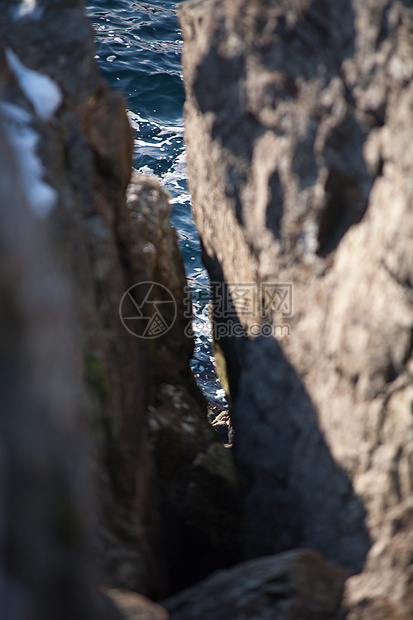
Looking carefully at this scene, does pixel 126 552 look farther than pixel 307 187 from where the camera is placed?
No

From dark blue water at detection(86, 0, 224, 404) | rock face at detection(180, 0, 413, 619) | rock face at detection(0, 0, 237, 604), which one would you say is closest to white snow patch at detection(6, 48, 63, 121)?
rock face at detection(0, 0, 237, 604)

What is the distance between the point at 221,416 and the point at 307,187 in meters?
4.83

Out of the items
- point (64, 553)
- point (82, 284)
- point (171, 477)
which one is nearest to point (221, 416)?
point (171, 477)

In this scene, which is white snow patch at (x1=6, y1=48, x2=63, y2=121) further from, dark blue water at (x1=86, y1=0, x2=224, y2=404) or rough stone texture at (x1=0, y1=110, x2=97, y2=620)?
dark blue water at (x1=86, y1=0, x2=224, y2=404)

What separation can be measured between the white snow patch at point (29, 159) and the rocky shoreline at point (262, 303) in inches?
0.6

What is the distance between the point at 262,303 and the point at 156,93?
347 inches

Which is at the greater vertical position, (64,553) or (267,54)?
(267,54)

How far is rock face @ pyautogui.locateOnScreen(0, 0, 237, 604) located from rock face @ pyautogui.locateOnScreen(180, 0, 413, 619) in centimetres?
49

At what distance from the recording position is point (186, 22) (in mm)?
4477

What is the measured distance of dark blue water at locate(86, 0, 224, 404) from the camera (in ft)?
34.6

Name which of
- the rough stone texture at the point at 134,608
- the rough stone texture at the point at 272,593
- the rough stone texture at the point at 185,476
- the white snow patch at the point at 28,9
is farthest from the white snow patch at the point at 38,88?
the rough stone texture at the point at 272,593

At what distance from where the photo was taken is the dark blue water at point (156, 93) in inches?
415

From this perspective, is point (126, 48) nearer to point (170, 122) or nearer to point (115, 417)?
point (170, 122)

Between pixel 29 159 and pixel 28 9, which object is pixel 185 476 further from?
pixel 28 9
